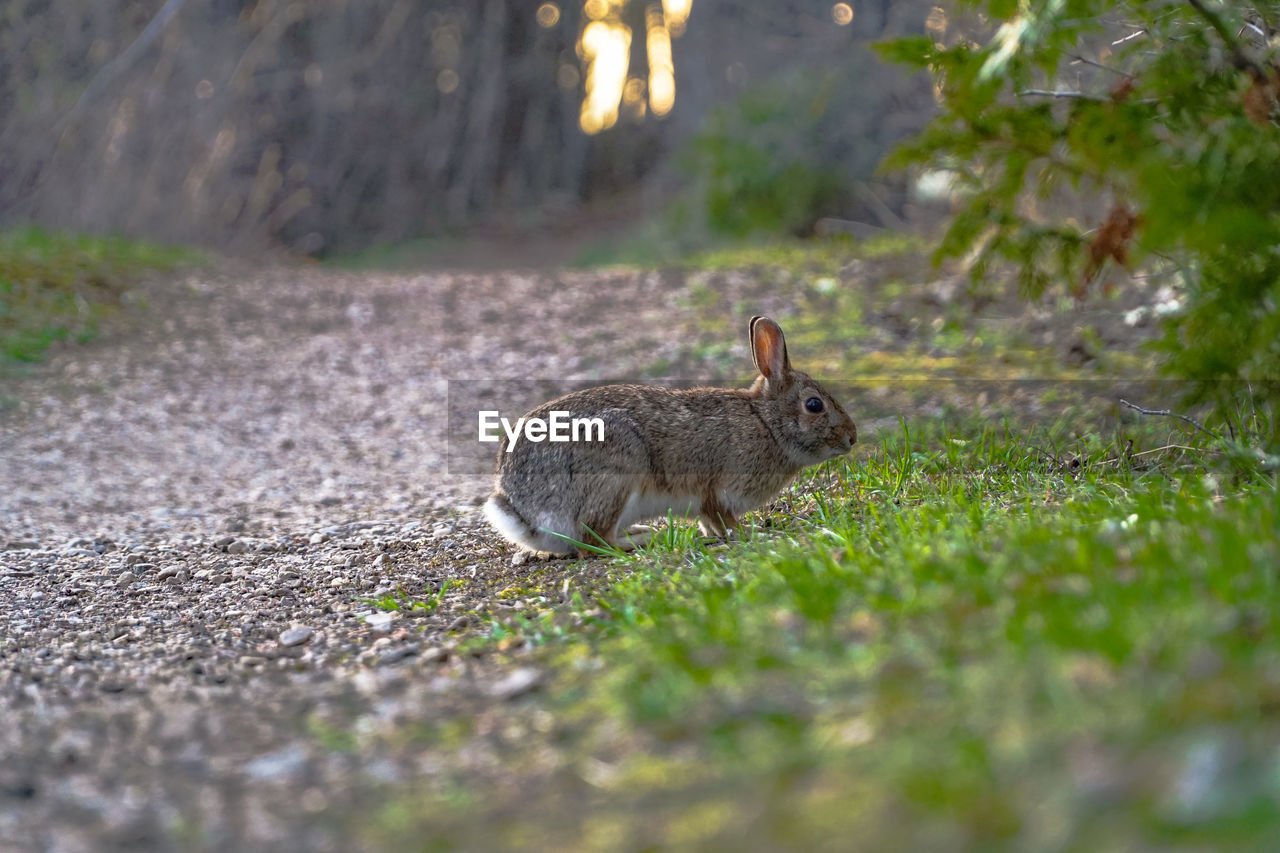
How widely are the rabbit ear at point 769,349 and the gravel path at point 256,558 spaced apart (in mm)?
1366

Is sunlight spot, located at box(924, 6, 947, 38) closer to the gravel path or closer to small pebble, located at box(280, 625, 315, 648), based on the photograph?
the gravel path

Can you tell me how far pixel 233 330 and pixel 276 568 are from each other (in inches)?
230

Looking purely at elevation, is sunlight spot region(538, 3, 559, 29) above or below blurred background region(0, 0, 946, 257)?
above

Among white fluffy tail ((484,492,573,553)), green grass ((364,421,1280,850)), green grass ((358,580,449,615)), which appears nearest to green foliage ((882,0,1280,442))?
green grass ((364,421,1280,850))

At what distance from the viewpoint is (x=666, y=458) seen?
5.35 m

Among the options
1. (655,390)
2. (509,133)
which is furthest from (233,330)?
(509,133)

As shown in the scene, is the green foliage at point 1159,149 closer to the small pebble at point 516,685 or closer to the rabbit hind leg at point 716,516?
the rabbit hind leg at point 716,516

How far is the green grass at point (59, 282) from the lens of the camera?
9.88m

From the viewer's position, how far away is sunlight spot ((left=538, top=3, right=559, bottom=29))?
19.8 meters

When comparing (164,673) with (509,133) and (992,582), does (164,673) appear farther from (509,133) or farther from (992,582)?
(509,133)

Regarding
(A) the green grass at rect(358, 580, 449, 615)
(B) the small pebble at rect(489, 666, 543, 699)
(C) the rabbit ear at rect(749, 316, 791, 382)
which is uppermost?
(C) the rabbit ear at rect(749, 316, 791, 382)

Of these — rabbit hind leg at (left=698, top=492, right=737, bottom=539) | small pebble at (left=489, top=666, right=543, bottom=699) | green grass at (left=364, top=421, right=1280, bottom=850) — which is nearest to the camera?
green grass at (left=364, top=421, right=1280, bottom=850)

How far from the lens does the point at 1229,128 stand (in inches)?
182

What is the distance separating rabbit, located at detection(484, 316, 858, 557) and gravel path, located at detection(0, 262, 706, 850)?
0.28 metres
